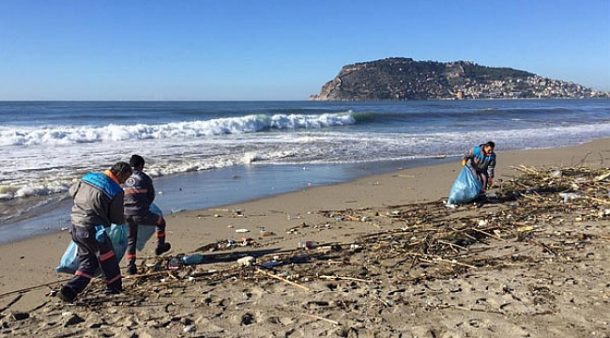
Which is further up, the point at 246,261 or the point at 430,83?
the point at 430,83

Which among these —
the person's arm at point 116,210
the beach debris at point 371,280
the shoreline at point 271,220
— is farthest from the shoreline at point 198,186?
the person's arm at point 116,210

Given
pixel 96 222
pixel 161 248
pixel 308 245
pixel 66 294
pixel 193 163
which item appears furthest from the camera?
pixel 193 163

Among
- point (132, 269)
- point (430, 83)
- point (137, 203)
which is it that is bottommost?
point (132, 269)

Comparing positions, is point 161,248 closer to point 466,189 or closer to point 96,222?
point 96,222

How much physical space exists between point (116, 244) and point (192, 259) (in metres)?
0.82

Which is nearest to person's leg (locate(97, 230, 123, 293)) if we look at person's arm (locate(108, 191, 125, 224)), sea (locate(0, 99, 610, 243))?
person's arm (locate(108, 191, 125, 224))

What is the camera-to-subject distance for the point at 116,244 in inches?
208

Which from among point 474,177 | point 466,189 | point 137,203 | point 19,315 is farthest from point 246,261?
point 474,177

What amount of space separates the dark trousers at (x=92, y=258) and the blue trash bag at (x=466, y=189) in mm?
5654

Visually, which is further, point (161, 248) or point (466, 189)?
point (466, 189)

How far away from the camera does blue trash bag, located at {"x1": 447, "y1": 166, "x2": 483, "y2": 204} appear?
830cm

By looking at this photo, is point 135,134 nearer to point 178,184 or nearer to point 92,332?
point 178,184

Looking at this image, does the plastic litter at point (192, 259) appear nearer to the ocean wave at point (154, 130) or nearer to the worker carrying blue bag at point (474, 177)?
the worker carrying blue bag at point (474, 177)

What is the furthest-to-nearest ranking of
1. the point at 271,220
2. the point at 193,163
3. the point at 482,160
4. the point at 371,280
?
1. the point at 193,163
2. the point at 482,160
3. the point at 271,220
4. the point at 371,280
